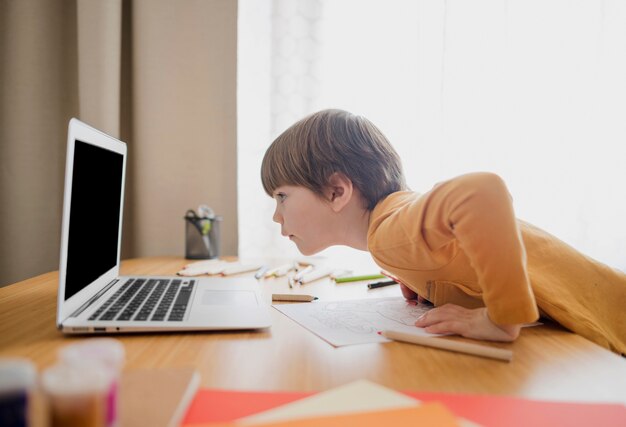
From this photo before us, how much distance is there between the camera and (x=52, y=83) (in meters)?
1.59

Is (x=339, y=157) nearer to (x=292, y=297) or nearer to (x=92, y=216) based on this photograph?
(x=292, y=297)

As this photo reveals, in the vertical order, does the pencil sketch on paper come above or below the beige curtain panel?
below

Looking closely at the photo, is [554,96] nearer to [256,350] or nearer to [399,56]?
[399,56]

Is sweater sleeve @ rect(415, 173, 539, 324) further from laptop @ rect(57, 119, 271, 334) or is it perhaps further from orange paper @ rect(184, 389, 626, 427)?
laptop @ rect(57, 119, 271, 334)

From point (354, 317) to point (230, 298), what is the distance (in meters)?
0.22

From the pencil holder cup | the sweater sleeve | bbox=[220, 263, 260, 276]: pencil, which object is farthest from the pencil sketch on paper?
the pencil holder cup

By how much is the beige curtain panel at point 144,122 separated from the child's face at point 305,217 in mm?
694

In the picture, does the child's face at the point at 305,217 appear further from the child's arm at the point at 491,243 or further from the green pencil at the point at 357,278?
the child's arm at the point at 491,243

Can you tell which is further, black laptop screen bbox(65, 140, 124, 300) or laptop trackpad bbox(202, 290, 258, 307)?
laptop trackpad bbox(202, 290, 258, 307)

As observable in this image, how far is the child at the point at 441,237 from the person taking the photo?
1.86 feet

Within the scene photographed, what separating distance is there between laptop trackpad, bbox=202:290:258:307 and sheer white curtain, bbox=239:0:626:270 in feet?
2.68

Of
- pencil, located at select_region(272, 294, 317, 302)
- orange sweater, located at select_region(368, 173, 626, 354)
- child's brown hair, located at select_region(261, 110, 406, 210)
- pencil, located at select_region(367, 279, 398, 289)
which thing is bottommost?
pencil, located at select_region(272, 294, 317, 302)

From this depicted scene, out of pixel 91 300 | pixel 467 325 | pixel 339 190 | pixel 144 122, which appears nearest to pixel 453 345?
pixel 467 325

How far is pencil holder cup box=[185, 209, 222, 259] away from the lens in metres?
1.34
